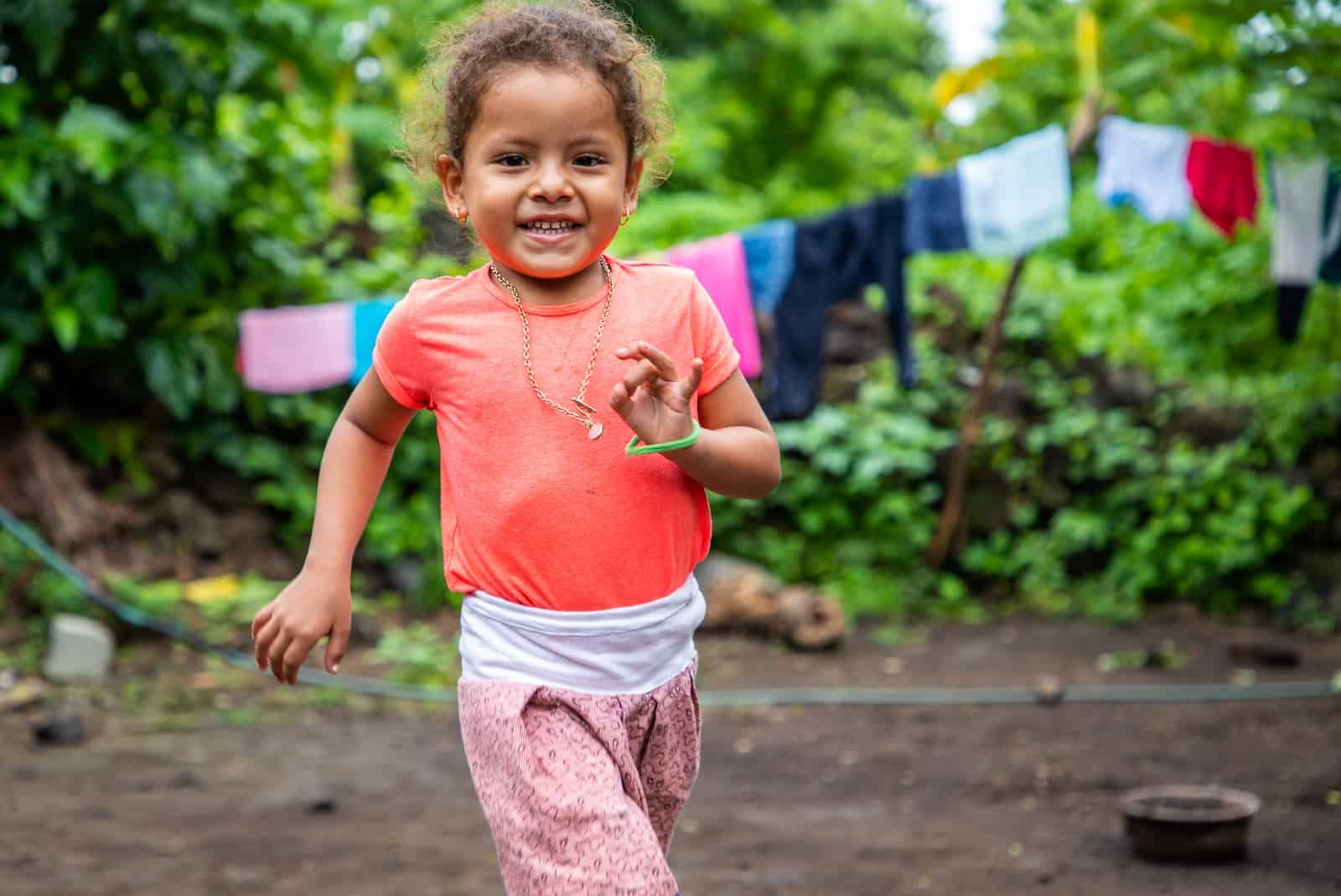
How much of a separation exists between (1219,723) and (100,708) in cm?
451

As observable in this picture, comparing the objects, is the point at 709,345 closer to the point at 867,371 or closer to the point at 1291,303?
the point at 1291,303

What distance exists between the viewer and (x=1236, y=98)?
27.9 ft

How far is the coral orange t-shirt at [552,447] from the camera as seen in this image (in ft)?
6.48

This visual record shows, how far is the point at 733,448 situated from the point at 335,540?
2.02 feet

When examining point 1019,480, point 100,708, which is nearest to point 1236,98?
point 1019,480

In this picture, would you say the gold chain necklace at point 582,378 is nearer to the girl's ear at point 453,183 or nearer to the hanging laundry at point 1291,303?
the girl's ear at point 453,183

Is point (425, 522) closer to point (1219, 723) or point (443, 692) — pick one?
point (443, 692)

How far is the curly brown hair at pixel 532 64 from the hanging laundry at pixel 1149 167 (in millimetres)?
4847

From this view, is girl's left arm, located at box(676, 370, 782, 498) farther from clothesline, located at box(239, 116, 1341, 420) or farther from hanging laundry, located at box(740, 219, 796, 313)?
hanging laundry, located at box(740, 219, 796, 313)

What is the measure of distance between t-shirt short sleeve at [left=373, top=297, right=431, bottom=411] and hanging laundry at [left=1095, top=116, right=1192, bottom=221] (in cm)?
518

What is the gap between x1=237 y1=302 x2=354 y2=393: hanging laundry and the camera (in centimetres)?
694

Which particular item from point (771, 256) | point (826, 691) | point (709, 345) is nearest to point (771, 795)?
point (826, 691)

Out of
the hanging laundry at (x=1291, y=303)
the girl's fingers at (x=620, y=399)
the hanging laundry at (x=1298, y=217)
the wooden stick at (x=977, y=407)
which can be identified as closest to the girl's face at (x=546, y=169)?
the girl's fingers at (x=620, y=399)

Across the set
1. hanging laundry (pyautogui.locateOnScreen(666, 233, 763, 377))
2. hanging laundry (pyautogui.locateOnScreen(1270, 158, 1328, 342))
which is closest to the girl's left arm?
hanging laundry (pyautogui.locateOnScreen(666, 233, 763, 377))
